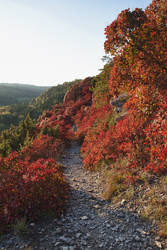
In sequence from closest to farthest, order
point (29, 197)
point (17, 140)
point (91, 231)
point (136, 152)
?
point (91, 231) < point (29, 197) < point (136, 152) < point (17, 140)

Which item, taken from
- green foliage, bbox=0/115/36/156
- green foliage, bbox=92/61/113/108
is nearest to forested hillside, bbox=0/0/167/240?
green foliage, bbox=0/115/36/156

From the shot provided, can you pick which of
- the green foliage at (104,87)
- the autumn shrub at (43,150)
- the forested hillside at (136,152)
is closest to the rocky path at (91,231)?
the forested hillside at (136,152)

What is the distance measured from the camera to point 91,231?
5207mm

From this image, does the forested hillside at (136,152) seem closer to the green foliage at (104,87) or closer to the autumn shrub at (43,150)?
the autumn shrub at (43,150)

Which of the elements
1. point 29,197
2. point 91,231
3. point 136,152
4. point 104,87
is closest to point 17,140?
point 104,87

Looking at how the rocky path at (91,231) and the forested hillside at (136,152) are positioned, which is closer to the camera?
the rocky path at (91,231)

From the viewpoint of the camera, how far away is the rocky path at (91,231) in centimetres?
452

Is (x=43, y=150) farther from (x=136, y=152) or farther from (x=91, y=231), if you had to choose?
(x=91, y=231)

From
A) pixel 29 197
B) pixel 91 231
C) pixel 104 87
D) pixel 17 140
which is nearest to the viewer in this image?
pixel 91 231

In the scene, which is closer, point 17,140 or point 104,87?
point 104,87

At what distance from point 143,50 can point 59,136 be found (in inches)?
537

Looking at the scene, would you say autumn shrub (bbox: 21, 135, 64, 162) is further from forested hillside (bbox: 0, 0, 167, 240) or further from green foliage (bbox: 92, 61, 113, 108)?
green foliage (bbox: 92, 61, 113, 108)

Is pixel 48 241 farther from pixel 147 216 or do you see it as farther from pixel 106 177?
pixel 106 177

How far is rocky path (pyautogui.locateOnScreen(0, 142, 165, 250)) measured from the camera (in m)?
4.52
